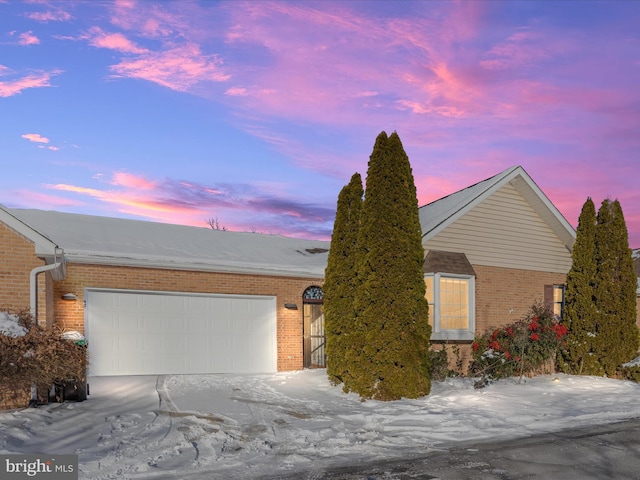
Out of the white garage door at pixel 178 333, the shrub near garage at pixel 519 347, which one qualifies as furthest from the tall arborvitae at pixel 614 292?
the white garage door at pixel 178 333

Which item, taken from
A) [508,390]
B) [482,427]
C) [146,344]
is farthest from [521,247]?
[146,344]

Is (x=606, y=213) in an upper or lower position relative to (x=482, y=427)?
upper

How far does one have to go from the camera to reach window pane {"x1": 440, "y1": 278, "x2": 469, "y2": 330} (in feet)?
57.3

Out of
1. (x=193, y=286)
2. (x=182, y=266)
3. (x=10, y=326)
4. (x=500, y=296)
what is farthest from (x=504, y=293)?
(x=10, y=326)

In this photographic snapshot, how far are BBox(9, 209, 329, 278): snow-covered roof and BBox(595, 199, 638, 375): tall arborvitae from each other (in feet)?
27.3

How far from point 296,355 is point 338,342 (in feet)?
12.9

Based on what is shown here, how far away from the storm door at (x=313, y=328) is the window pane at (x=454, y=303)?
3.68m

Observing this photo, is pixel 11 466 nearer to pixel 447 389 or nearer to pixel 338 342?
pixel 338 342

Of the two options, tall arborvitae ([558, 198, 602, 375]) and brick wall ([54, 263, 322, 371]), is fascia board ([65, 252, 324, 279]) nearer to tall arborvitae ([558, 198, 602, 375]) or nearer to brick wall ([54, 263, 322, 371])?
brick wall ([54, 263, 322, 371])

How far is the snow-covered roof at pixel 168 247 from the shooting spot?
622 inches

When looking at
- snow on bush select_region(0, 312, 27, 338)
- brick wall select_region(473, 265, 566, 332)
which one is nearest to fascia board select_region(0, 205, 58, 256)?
snow on bush select_region(0, 312, 27, 338)

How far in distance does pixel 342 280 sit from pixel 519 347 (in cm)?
535

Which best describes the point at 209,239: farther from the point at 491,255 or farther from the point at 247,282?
the point at 491,255

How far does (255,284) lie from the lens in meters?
17.7
